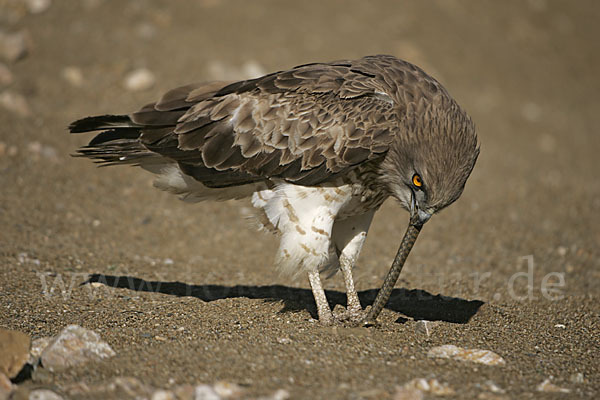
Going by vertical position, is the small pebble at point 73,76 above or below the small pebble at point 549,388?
above

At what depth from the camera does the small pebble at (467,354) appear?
5391mm

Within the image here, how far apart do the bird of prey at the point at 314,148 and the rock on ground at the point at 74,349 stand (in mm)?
2029

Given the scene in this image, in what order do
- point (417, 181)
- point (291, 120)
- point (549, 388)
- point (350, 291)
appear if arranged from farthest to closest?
point (350, 291), point (291, 120), point (417, 181), point (549, 388)

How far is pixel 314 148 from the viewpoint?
633cm

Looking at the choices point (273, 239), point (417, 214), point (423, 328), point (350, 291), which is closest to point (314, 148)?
point (417, 214)

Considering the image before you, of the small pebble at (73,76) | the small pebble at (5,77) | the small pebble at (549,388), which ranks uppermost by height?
the small pebble at (73,76)

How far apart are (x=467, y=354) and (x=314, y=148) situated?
2.26m

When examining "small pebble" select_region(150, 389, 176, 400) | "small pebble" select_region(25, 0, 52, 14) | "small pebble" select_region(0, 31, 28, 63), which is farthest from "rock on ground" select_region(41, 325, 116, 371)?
"small pebble" select_region(25, 0, 52, 14)

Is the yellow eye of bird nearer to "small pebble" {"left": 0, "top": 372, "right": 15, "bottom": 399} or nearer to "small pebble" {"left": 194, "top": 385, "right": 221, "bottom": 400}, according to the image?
"small pebble" {"left": 194, "top": 385, "right": 221, "bottom": 400}

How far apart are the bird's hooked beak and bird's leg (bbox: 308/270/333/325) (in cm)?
117

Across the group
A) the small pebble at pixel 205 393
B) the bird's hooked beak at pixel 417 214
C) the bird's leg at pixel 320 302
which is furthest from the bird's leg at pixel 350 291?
the small pebble at pixel 205 393

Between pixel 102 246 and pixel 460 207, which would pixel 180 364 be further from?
pixel 460 207

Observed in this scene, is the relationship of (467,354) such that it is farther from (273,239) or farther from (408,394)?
(273,239)

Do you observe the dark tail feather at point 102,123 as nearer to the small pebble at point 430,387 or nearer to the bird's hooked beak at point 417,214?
the bird's hooked beak at point 417,214
